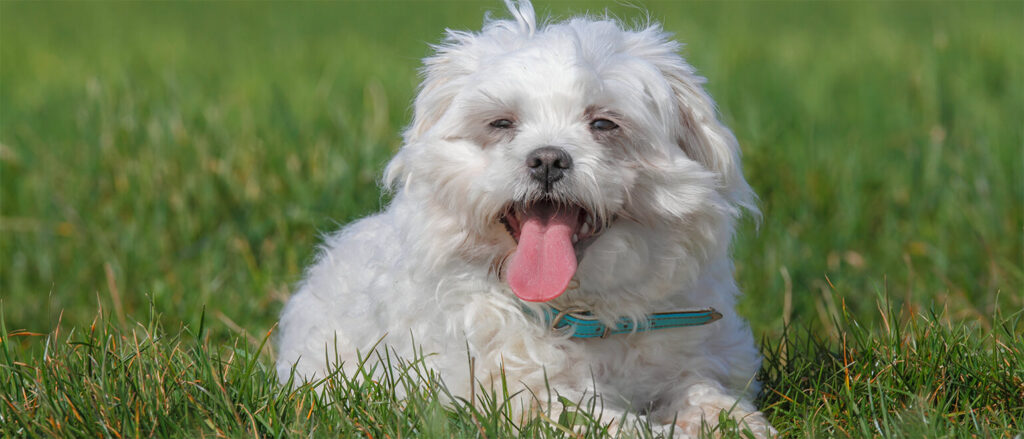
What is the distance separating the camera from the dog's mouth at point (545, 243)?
306cm

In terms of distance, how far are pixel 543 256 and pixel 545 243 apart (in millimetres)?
53

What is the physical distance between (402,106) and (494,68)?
4245 mm

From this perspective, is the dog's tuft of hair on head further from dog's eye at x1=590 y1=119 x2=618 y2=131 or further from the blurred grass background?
the blurred grass background

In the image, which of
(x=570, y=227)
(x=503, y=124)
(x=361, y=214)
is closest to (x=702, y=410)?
(x=570, y=227)

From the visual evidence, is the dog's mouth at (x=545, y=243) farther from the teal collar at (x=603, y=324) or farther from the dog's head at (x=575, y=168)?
the teal collar at (x=603, y=324)

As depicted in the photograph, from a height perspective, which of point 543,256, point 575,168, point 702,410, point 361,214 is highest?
point 575,168

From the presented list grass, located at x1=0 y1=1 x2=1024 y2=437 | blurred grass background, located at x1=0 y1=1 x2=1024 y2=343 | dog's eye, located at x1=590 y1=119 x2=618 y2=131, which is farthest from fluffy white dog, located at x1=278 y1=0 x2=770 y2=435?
blurred grass background, located at x1=0 y1=1 x2=1024 y2=343

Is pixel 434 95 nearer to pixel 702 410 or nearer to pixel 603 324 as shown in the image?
pixel 603 324

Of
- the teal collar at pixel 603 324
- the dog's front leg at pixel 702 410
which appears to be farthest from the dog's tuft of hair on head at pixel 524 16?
the dog's front leg at pixel 702 410

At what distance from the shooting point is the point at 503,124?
3.26 m

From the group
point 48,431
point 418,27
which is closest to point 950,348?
point 48,431

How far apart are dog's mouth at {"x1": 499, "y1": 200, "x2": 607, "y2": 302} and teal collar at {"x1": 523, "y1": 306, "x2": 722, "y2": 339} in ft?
0.71

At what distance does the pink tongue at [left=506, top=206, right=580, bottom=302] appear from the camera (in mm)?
3061

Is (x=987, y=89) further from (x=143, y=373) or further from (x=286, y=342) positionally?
(x=143, y=373)
